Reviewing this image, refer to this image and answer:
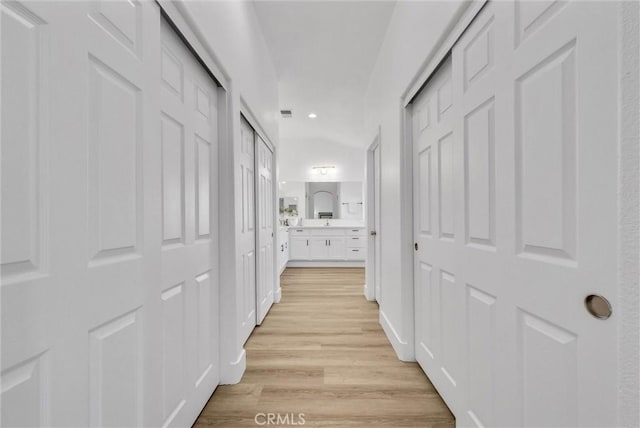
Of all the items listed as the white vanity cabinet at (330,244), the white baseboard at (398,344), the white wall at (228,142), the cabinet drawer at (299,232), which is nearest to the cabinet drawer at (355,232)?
the white vanity cabinet at (330,244)

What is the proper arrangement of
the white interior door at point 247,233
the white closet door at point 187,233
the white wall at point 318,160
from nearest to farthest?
the white closet door at point 187,233
the white interior door at point 247,233
the white wall at point 318,160

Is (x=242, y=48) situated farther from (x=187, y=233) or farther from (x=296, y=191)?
(x=296, y=191)

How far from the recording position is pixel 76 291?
0.71 meters

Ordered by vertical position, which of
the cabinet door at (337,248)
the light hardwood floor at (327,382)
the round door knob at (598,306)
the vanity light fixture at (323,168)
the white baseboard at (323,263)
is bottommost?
the light hardwood floor at (327,382)

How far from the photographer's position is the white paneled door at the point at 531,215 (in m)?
0.66

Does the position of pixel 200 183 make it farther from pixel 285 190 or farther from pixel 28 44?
pixel 285 190

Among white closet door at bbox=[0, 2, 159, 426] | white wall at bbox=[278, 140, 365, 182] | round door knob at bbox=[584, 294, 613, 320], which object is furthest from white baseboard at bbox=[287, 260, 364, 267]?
round door knob at bbox=[584, 294, 613, 320]

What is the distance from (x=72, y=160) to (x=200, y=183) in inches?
31.0

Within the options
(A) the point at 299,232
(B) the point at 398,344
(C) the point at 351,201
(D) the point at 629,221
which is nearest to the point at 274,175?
(B) the point at 398,344

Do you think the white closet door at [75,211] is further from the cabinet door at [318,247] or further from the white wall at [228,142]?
the cabinet door at [318,247]

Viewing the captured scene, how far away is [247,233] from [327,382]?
1236 millimetres

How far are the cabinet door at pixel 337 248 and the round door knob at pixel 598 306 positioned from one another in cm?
495

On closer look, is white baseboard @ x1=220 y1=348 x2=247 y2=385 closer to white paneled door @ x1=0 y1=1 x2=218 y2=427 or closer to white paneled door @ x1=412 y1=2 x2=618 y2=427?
white paneled door @ x1=0 y1=1 x2=218 y2=427

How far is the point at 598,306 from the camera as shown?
0.66 meters
